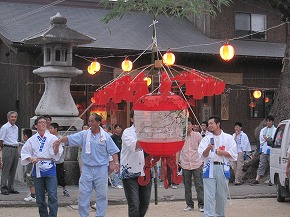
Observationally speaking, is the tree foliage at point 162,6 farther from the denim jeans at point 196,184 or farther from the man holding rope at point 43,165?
the denim jeans at point 196,184

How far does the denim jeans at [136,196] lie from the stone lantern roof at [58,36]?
7.19 m

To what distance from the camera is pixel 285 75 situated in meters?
16.8

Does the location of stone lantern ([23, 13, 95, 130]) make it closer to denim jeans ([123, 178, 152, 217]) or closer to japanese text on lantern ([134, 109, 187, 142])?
denim jeans ([123, 178, 152, 217])

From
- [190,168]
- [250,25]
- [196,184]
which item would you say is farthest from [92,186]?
[250,25]

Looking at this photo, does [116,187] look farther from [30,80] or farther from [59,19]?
[30,80]

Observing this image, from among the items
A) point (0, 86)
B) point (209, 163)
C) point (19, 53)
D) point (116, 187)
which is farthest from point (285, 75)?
point (0, 86)

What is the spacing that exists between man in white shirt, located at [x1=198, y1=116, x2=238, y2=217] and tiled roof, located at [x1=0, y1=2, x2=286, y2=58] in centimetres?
1204

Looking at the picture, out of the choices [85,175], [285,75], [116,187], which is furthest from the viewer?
[285,75]

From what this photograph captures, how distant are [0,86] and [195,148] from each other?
602 inches

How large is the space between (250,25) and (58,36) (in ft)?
43.9

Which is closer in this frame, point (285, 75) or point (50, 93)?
point (50, 93)

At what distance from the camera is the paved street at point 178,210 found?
10.9 metres

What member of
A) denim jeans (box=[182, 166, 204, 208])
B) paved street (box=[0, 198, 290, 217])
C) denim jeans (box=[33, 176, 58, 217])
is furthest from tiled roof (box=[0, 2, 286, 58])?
denim jeans (box=[33, 176, 58, 217])

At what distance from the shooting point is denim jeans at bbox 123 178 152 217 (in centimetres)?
830
